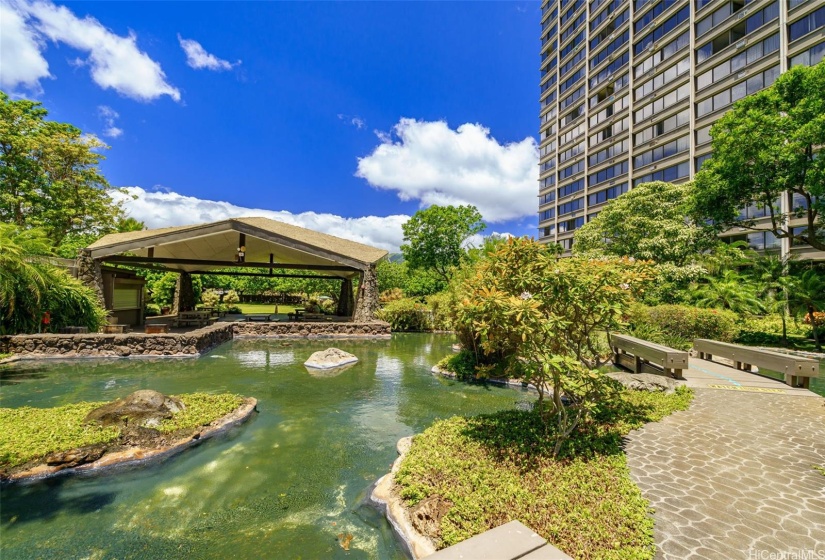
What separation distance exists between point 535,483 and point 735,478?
246cm

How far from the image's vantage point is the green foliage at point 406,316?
2300 centimetres

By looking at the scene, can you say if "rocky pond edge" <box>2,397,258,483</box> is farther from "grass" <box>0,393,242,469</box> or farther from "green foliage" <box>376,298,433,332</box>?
"green foliage" <box>376,298,433,332</box>

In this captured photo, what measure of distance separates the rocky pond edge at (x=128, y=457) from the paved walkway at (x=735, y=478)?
262 inches

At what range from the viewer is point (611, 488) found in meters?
4.23

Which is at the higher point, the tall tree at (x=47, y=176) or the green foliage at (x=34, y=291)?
the tall tree at (x=47, y=176)

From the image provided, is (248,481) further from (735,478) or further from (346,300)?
(346,300)

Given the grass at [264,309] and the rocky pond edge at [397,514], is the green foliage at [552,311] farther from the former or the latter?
the grass at [264,309]

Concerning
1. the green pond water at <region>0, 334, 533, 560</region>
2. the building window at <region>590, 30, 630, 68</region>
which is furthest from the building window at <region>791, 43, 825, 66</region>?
the green pond water at <region>0, 334, 533, 560</region>

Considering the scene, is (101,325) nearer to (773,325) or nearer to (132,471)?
(132,471)

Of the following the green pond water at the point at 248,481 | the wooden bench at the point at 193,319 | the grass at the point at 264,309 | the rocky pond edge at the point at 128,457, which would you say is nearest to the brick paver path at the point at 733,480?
the green pond water at the point at 248,481

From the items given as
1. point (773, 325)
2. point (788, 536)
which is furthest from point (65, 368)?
point (773, 325)

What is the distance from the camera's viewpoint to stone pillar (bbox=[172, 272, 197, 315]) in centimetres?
2469

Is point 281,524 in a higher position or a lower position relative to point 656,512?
lower

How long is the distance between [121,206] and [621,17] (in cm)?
5185
